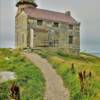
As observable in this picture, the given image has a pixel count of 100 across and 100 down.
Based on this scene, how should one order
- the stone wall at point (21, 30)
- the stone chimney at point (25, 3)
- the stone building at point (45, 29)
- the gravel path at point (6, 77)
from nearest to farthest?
1. the gravel path at point (6, 77)
2. the stone building at point (45, 29)
3. the stone wall at point (21, 30)
4. the stone chimney at point (25, 3)

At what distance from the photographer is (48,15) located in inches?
2207

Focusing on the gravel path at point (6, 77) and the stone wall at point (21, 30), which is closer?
the gravel path at point (6, 77)

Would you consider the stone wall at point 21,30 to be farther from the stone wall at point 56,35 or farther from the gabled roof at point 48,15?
the stone wall at point 56,35

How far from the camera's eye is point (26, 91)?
1911 centimetres

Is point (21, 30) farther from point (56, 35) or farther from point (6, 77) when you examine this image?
point (6, 77)

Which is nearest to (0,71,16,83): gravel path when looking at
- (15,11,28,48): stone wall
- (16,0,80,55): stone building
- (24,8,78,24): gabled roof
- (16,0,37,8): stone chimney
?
(16,0,80,55): stone building

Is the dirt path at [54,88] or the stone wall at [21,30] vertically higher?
the stone wall at [21,30]

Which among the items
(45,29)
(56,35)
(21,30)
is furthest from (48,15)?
(21,30)

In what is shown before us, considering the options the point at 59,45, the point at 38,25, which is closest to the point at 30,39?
the point at 38,25

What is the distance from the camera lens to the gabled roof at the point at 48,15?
53150 mm

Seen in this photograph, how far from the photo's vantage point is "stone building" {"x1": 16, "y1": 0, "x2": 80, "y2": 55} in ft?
171

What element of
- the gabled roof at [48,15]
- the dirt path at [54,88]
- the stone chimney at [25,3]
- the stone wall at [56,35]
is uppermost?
the stone chimney at [25,3]

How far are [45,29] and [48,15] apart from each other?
462 centimetres

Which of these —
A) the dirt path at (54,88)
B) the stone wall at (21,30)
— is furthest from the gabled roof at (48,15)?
the dirt path at (54,88)
